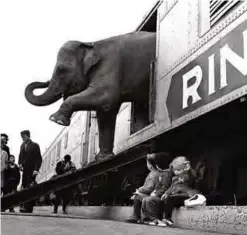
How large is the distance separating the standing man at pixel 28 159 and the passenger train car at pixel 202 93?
1.41 meters

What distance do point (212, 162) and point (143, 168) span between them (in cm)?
145

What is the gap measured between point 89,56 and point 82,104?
0.88 meters

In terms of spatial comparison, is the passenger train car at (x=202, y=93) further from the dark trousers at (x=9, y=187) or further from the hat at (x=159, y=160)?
the dark trousers at (x=9, y=187)

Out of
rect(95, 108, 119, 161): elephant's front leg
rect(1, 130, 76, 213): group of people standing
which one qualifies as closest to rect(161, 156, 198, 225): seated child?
rect(95, 108, 119, 161): elephant's front leg

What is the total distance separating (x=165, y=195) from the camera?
4.06 metres

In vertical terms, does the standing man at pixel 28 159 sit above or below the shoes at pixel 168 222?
above

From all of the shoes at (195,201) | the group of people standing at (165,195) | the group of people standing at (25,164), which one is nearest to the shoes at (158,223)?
the group of people standing at (165,195)

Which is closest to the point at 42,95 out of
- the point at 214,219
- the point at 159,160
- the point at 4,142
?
the point at 4,142

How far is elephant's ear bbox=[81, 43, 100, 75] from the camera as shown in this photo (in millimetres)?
6660

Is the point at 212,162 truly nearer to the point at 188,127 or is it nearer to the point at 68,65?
the point at 188,127

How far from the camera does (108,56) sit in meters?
6.68

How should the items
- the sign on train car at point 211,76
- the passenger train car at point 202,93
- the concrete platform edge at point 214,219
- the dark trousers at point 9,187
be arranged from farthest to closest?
the dark trousers at point 9,187 → the passenger train car at point 202,93 → the sign on train car at point 211,76 → the concrete platform edge at point 214,219

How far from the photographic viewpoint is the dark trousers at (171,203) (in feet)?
13.0

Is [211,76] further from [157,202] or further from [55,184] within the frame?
[55,184]
